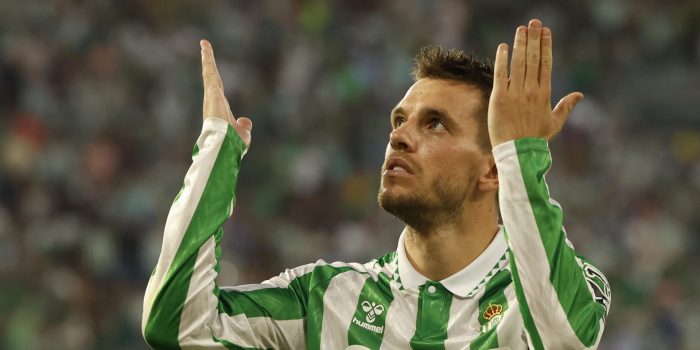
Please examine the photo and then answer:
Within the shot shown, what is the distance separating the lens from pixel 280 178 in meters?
9.42

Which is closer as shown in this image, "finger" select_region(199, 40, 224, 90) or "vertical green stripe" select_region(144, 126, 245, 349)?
"vertical green stripe" select_region(144, 126, 245, 349)

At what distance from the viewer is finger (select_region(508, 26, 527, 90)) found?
2744 millimetres

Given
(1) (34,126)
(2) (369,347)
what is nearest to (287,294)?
(2) (369,347)

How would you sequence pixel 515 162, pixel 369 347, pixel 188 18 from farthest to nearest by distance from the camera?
pixel 188 18 < pixel 369 347 < pixel 515 162

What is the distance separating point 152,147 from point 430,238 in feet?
20.6

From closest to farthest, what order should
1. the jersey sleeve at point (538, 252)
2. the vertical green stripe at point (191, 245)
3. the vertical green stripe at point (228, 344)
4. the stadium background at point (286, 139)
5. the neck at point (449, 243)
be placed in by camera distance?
1. the jersey sleeve at point (538, 252)
2. the vertical green stripe at point (191, 245)
3. the vertical green stripe at point (228, 344)
4. the neck at point (449, 243)
5. the stadium background at point (286, 139)

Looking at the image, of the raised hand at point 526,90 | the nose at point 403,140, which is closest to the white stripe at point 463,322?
the nose at point 403,140

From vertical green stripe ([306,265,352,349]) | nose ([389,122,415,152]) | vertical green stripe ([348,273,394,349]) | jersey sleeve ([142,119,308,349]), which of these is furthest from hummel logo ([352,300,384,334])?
nose ([389,122,415,152])

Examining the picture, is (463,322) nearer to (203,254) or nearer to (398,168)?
(398,168)

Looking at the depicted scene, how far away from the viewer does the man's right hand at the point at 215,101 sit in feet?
10.5

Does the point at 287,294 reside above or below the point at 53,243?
above

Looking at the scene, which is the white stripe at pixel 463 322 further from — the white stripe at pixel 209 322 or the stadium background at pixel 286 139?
the stadium background at pixel 286 139

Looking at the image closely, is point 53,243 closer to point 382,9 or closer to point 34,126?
point 34,126

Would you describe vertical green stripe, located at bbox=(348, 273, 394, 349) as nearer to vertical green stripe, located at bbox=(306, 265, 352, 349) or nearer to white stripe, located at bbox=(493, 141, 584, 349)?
vertical green stripe, located at bbox=(306, 265, 352, 349)
